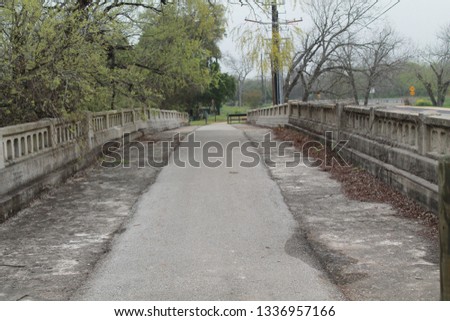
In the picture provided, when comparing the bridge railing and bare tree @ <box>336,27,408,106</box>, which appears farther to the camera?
bare tree @ <box>336,27,408,106</box>

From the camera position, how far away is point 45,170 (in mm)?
10625

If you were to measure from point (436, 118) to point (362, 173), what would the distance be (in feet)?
11.3

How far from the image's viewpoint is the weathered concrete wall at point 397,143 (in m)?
8.09

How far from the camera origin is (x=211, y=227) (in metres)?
7.95

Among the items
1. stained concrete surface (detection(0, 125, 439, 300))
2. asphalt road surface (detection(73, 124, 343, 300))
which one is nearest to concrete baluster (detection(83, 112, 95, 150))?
stained concrete surface (detection(0, 125, 439, 300))

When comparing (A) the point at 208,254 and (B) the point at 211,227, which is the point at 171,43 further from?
(A) the point at 208,254

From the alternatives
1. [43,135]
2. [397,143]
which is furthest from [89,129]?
[397,143]

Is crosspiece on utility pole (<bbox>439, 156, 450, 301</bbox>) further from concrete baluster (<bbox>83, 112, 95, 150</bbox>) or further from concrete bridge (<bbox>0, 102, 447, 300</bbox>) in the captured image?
concrete baluster (<bbox>83, 112, 95, 150</bbox>)

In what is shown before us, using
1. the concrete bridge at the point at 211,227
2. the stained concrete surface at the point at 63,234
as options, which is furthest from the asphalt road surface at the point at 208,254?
Result: the stained concrete surface at the point at 63,234

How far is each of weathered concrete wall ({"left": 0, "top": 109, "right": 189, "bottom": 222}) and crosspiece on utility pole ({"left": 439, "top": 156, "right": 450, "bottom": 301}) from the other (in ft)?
20.7

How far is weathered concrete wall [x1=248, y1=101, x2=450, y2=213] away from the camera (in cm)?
809

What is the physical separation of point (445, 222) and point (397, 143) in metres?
6.38

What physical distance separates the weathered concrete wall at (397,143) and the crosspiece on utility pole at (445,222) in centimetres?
397

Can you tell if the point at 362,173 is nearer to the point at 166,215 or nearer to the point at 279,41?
the point at 166,215
